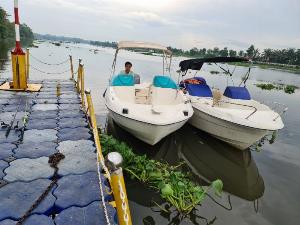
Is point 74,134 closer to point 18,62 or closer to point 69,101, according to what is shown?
point 69,101

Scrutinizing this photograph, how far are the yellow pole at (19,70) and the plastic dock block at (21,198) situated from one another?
23.1ft

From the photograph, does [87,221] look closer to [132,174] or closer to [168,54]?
[132,174]

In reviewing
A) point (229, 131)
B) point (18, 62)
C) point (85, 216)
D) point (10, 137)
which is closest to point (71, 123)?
point (10, 137)

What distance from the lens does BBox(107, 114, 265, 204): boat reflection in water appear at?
7.26 metres

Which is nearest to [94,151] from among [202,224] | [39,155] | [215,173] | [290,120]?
[39,155]

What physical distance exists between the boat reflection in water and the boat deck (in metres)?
2.31

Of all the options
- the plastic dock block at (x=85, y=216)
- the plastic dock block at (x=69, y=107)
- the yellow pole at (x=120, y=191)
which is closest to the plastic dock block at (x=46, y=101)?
the plastic dock block at (x=69, y=107)

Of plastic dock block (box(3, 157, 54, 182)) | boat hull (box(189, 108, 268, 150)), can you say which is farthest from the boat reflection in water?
plastic dock block (box(3, 157, 54, 182))

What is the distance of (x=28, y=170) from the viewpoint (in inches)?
187

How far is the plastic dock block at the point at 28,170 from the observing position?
4523mm

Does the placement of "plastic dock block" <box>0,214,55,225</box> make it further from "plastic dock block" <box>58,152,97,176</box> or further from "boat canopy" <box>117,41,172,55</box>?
"boat canopy" <box>117,41,172,55</box>

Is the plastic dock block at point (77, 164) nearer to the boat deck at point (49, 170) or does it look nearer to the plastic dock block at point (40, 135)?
the boat deck at point (49, 170)

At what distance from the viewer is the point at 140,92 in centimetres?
1043

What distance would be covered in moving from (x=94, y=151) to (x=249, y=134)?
4.82m
